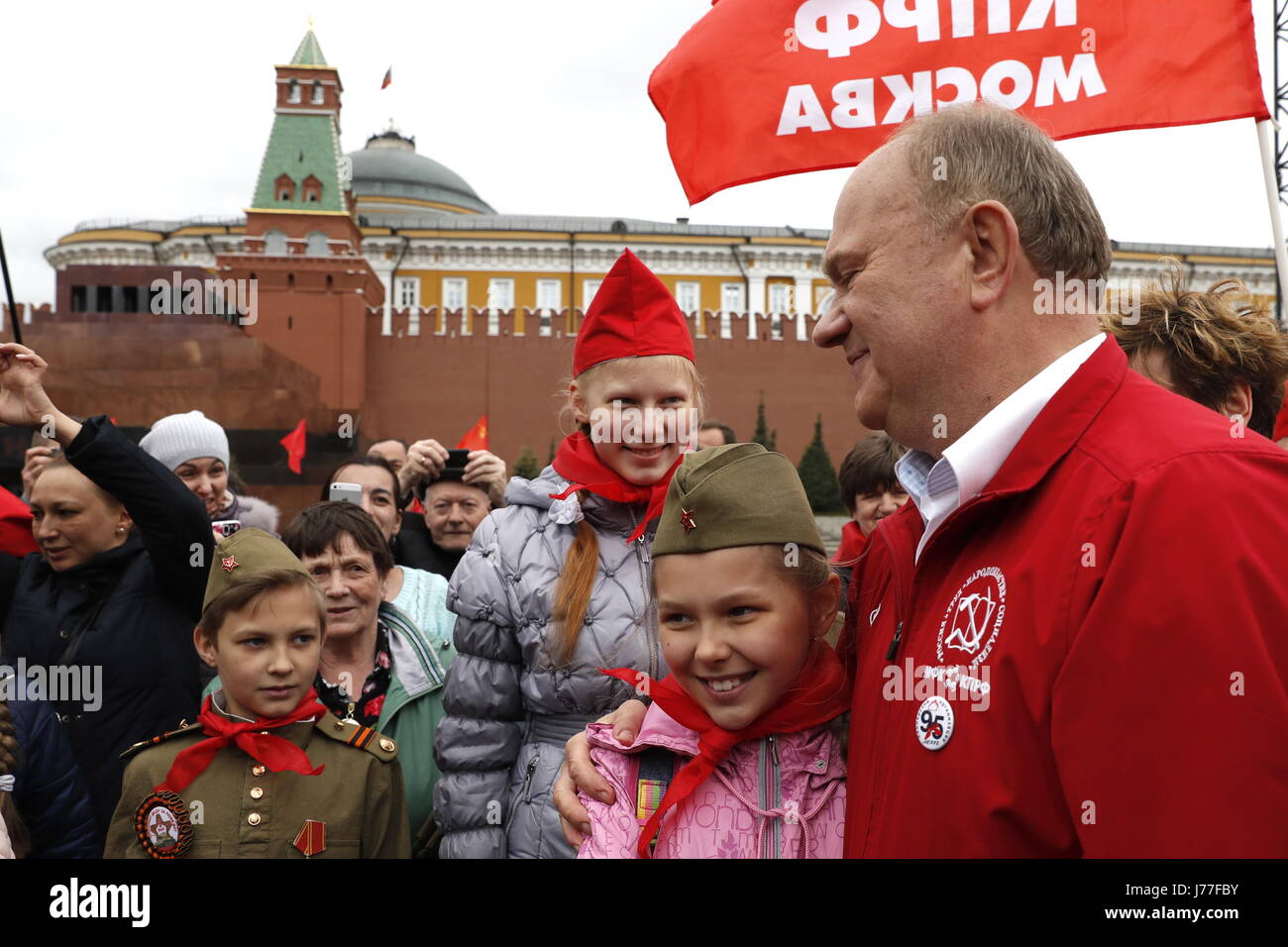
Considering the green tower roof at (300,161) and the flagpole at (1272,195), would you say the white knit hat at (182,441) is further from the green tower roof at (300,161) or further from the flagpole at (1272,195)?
the green tower roof at (300,161)

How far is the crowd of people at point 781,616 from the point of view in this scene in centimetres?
99

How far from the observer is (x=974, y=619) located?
116 cm

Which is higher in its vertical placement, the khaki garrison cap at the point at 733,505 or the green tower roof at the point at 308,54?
the green tower roof at the point at 308,54

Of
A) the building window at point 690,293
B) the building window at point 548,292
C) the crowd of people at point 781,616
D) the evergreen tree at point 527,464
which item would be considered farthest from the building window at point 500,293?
the crowd of people at point 781,616

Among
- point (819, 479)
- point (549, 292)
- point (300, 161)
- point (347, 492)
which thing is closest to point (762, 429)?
point (819, 479)

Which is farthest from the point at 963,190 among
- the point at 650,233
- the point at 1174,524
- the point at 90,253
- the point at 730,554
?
the point at 90,253

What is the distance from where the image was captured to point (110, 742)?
2.76 meters

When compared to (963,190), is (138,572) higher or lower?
lower

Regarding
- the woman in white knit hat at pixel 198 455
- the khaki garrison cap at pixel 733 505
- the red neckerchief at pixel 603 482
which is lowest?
the khaki garrison cap at pixel 733 505

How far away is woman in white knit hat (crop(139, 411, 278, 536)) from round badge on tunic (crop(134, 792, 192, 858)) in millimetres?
1834

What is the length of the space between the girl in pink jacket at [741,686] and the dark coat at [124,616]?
162cm

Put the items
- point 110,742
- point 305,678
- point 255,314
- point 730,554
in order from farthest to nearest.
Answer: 1. point 255,314
2. point 110,742
3. point 305,678
4. point 730,554

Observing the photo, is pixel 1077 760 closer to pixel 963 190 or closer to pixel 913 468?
pixel 913 468

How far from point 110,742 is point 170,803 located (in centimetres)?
72
